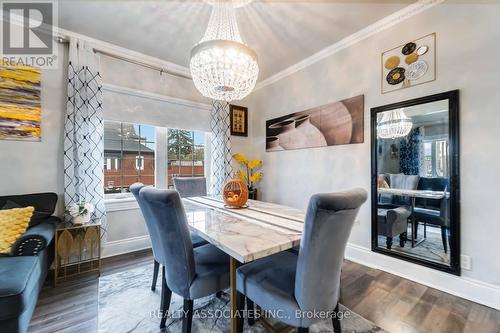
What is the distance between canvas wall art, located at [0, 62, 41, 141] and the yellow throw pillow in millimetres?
954

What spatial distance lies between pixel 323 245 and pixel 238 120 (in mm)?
3274

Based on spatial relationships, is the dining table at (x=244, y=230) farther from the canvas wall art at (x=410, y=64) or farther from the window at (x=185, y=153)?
the canvas wall art at (x=410, y=64)

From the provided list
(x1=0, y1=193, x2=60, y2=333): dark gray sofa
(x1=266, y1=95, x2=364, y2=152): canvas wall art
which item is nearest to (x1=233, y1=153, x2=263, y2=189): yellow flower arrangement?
(x1=266, y1=95, x2=364, y2=152): canvas wall art

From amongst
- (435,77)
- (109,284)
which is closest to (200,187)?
(109,284)

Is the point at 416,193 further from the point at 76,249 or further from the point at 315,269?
the point at 76,249

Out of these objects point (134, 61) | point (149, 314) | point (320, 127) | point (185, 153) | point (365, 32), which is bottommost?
Answer: point (149, 314)

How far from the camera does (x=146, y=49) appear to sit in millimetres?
2816

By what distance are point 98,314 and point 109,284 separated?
457 mm

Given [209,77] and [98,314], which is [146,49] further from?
[98,314]

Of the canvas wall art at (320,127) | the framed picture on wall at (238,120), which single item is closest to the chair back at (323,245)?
the canvas wall art at (320,127)

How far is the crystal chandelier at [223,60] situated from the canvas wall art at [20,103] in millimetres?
1885

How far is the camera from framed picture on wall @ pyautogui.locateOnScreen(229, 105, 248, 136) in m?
3.88

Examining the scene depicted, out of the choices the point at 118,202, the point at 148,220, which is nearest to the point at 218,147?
the point at 118,202

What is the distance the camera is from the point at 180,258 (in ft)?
4.02
